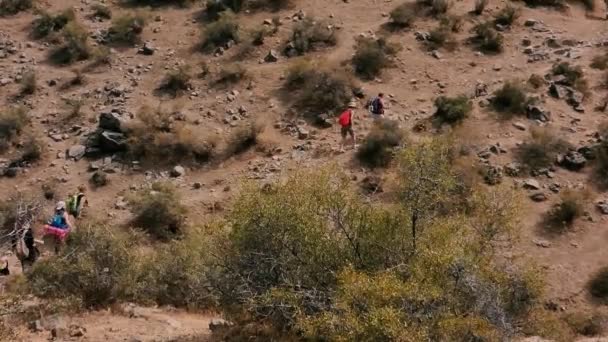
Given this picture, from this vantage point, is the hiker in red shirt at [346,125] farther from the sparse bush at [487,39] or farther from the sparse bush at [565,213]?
the sparse bush at [487,39]

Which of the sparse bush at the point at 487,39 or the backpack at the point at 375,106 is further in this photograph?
the sparse bush at the point at 487,39

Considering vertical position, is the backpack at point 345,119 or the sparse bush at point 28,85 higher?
the backpack at point 345,119

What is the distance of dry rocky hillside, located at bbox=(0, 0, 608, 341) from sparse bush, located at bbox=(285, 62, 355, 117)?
0.06 meters

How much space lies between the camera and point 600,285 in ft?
50.6

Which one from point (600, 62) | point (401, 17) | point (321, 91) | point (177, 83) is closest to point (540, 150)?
point (600, 62)

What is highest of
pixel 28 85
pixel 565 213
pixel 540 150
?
pixel 540 150

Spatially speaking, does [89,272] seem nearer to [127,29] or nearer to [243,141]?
[243,141]

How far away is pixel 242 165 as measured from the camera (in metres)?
19.1

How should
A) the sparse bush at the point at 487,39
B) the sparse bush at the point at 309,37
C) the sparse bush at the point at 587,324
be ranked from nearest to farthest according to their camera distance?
the sparse bush at the point at 587,324
the sparse bush at the point at 487,39
the sparse bush at the point at 309,37

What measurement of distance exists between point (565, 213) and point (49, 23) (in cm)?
1783

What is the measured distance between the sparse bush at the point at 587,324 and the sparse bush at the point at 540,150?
5.02 m

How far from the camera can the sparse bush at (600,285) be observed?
15.3m

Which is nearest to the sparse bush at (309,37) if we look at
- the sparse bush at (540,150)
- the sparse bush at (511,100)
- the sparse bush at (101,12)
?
the sparse bush at (511,100)

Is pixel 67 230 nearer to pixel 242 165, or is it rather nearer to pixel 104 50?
pixel 242 165
